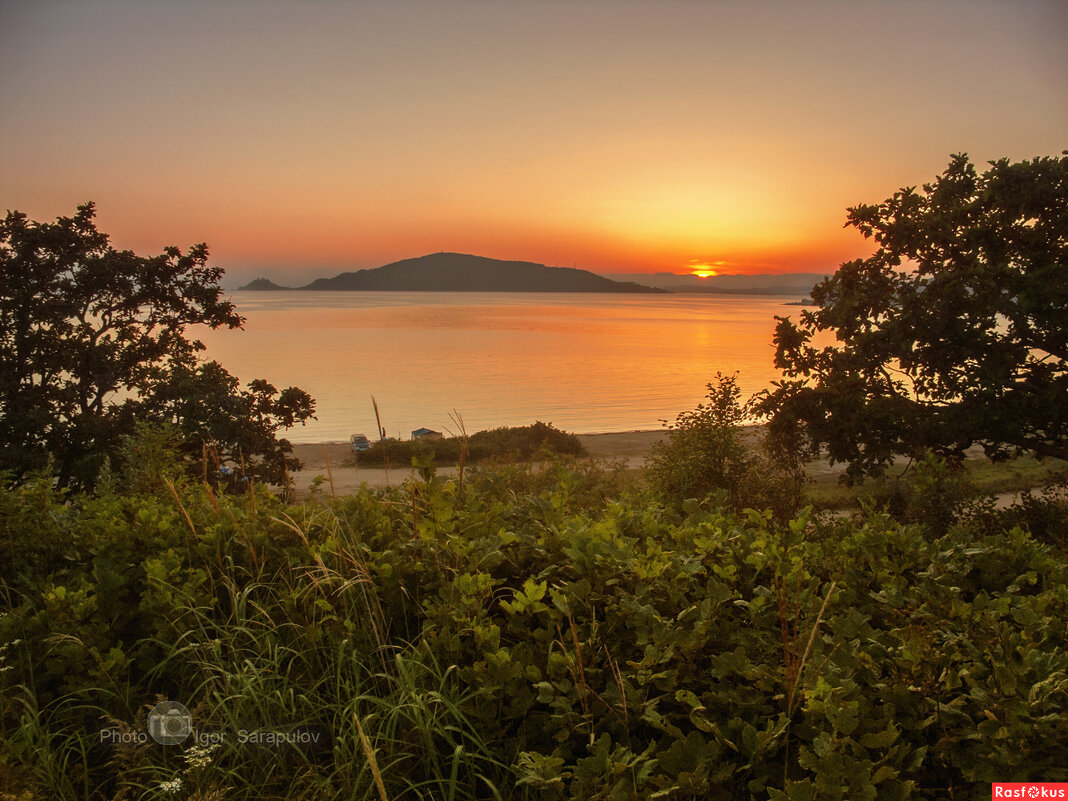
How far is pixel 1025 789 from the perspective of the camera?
1838 mm

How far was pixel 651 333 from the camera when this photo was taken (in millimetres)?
121188

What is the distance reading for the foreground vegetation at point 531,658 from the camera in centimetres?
A: 202

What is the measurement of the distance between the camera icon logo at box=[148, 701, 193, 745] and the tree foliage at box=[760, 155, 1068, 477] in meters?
9.71

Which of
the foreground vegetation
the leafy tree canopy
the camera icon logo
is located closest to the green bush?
the foreground vegetation

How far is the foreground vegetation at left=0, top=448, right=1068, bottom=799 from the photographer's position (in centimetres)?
202

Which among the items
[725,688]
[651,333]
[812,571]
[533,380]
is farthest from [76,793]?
[651,333]

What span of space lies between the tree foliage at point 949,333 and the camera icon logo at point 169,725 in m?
9.71

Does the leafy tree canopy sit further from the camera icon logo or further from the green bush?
the camera icon logo

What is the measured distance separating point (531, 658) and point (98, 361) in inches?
661

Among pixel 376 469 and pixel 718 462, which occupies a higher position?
pixel 718 462

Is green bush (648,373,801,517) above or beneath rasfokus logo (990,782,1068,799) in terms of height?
beneath

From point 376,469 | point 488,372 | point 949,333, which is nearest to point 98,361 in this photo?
point 376,469

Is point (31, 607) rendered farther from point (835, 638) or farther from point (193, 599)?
point (835, 638)

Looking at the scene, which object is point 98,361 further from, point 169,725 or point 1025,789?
point 1025,789
